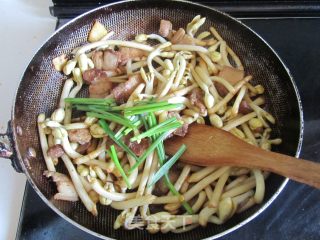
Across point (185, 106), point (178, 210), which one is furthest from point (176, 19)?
point (178, 210)

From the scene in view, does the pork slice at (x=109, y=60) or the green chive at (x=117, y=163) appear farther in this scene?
the pork slice at (x=109, y=60)

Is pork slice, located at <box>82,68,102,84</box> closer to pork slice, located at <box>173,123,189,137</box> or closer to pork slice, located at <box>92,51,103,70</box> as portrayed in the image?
pork slice, located at <box>92,51,103,70</box>

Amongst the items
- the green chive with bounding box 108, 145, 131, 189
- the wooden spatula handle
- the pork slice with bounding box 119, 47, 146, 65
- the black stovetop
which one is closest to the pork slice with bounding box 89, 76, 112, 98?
the pork slice with bounding box 119, 47, 146, 65

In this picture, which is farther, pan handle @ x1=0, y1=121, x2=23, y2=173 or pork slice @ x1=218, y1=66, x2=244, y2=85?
pork slice @ x1=218, y1=66, x2=244, y2=85

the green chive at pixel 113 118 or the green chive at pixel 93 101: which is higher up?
the green chive at pixel 93 101

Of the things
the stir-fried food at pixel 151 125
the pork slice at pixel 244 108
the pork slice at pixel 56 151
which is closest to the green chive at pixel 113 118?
the stir-fried food at pixel 151 125

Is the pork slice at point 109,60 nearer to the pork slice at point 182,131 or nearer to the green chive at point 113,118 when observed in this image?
the green chive at point 113,118

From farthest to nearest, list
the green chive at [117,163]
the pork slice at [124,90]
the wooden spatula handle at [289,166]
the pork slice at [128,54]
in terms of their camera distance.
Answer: the pork slice at [128,54], the pork slice at [124,90], the green chive at [117,163], the wooden spatula handle at [289,166]

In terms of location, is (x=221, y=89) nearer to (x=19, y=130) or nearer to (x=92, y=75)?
(x=92, y=75)
